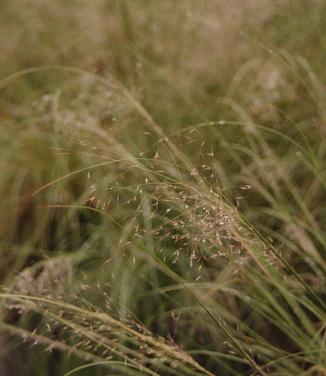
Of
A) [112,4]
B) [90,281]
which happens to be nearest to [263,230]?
[90,281]

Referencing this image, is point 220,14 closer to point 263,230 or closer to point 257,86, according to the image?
point 257,86

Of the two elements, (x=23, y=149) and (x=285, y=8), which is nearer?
(x=23, y=149)

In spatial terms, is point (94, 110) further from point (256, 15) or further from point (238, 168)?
point (256, 15)

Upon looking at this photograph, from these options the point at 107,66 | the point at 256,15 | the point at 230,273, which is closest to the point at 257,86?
the point at 256,15

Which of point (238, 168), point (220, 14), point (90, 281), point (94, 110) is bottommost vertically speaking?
point (90, 281)

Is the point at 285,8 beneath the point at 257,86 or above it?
above

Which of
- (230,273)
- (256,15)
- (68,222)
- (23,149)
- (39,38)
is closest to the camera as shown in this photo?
(230,273)

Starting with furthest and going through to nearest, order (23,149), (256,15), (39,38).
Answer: (39,38) → (256,15) → (23,149)
